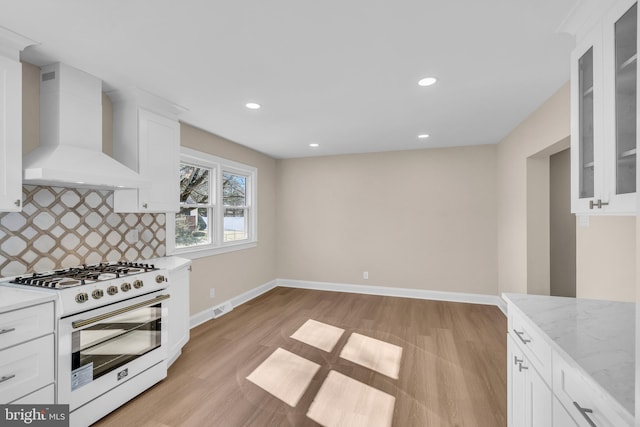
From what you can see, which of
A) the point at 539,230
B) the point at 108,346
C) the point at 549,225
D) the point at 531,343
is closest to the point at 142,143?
the point at 108,346

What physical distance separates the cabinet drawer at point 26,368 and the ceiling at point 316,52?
6.40 ft

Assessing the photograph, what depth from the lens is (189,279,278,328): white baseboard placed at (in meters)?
3.71

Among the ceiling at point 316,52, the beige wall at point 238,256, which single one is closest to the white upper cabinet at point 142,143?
the ceiling at point 316,52

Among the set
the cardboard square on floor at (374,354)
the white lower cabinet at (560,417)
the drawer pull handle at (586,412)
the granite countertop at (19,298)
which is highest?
the granite countertop at (19,298)

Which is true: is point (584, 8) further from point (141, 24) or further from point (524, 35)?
point (141, 24)

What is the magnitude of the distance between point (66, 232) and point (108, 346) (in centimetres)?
109

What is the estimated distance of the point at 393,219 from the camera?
16.9 feet

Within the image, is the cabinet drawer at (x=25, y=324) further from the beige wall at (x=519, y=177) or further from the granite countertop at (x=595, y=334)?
the beige wall at (x=519, y=177)

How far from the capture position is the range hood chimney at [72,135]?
210 cm

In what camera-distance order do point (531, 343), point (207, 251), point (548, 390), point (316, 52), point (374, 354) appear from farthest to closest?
1. point (207, 251)
2. point (374, 354)
3. point (316, 52)
4. point (531, 343)
5. point (548, 390)

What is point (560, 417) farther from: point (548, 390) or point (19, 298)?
point (19, 298)

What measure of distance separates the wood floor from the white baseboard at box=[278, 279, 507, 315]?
9.9 inches

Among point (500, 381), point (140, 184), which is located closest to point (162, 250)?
point (140, 184)

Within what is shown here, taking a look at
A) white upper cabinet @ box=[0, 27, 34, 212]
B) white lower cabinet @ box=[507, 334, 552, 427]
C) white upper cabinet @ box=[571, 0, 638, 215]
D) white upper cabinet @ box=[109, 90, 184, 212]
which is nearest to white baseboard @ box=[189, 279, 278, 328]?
white upper cabinet @ box=[109, 90, 184, 212]
